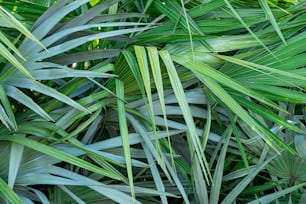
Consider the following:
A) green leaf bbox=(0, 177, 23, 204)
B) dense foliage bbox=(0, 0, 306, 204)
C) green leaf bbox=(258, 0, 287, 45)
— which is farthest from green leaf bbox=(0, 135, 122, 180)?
green leaf bbox=(258, 0, 287, 45)

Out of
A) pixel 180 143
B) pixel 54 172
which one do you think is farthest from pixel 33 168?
pixel 180 143

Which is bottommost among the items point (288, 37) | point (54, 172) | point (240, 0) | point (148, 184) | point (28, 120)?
point (148, 184)

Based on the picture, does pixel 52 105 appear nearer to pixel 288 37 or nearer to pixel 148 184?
pixel 148 184

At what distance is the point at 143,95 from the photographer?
3.70ft

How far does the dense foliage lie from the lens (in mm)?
→ 1135

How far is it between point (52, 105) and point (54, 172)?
166 mm

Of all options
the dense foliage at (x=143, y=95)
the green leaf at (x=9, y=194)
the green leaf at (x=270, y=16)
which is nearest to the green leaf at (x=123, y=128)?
the dense foliage at (x=143, y=95)

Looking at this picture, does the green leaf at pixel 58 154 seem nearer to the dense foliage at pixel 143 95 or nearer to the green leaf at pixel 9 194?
the dense foliage at pixel 143 95

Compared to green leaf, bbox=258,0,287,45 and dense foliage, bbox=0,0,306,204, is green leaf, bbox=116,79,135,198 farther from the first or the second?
green leaf, bbox=258,0,287,45

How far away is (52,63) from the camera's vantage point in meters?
1.16

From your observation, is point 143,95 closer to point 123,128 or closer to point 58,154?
point 123,128

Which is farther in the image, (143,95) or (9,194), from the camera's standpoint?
(143,95)

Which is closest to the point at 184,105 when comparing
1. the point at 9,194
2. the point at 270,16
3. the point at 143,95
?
the point at 143,95

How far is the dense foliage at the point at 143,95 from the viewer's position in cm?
114
